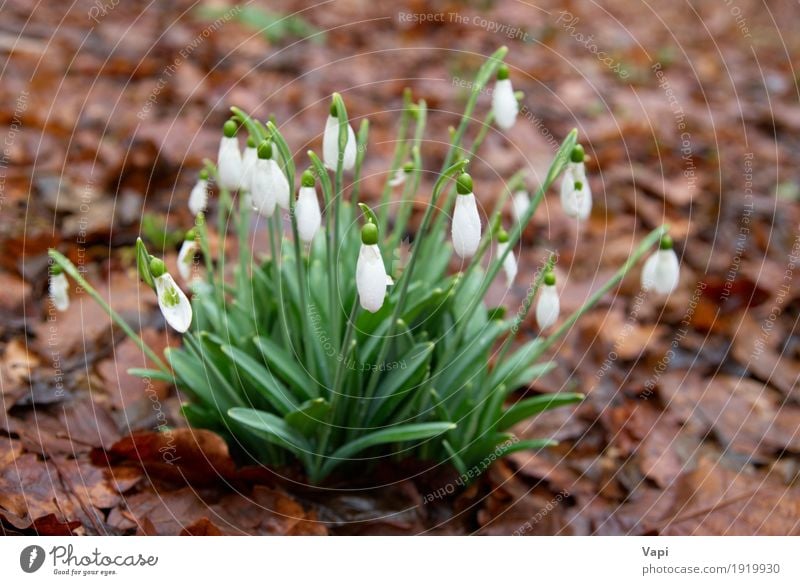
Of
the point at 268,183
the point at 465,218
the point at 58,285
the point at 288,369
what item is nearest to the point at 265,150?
the point at 268,183

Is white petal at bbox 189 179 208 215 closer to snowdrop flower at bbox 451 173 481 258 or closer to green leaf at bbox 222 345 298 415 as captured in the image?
green leaf at bbox 222 345 298 415

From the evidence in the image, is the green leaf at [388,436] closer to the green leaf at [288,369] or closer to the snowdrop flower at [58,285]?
the green leaf at [288,369]

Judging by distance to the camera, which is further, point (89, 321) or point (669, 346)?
point (669, 346)

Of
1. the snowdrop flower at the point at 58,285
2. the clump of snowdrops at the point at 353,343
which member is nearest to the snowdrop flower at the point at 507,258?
the clump of snowdrops at the point at 353,343

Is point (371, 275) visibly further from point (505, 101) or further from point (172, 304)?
point (505, 101)

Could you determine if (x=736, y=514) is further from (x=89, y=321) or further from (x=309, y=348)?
(x=89, y=321)
